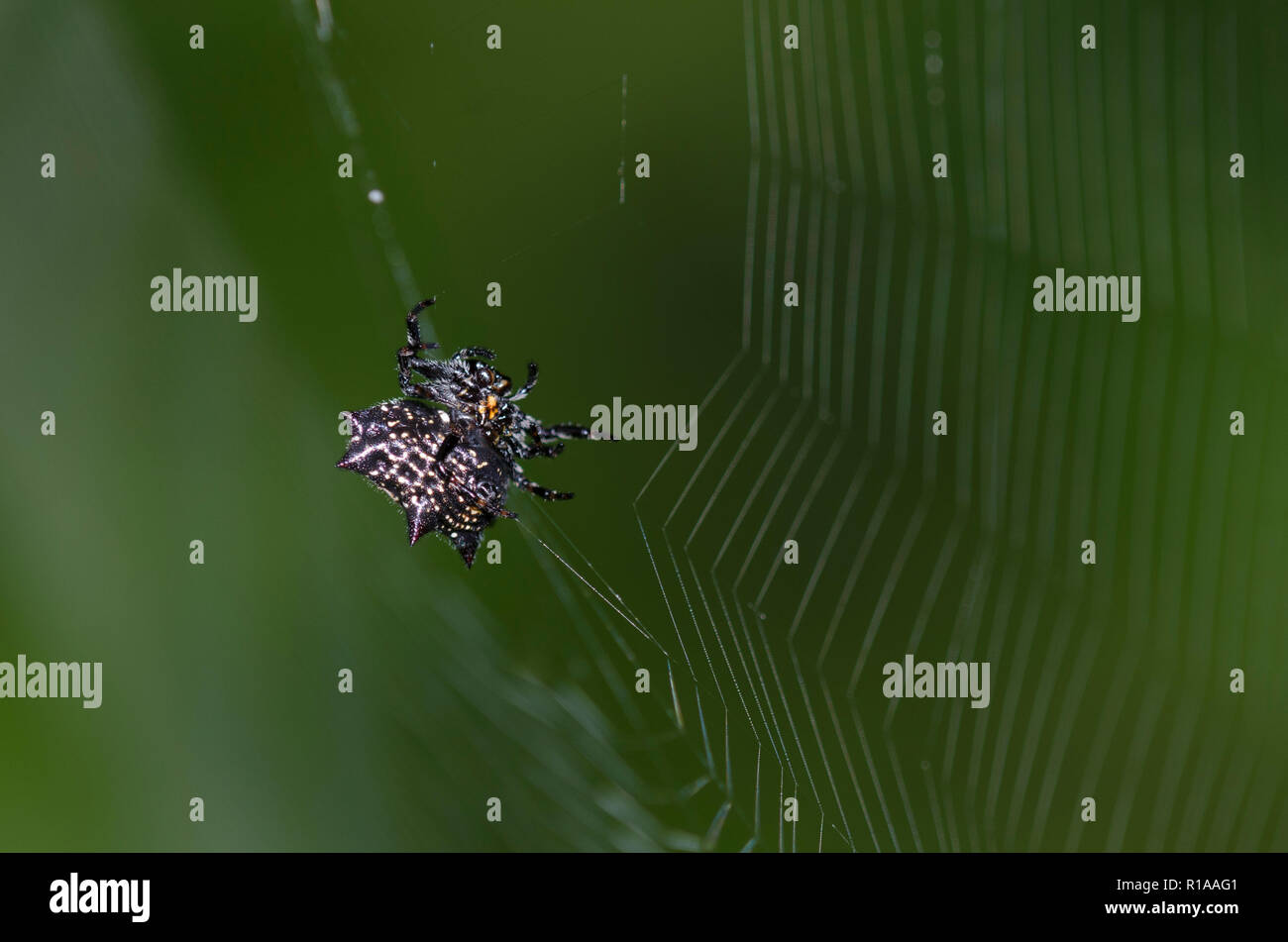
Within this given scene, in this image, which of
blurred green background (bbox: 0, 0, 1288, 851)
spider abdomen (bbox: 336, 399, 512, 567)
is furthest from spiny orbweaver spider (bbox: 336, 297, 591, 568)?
blurred green background (bbox: 0, 0, 1288, 851)

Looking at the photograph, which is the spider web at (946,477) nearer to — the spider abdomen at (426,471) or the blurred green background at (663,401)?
the blurred green background at (663,401)

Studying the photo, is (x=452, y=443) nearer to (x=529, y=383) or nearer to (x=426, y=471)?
(x=426, y=471)

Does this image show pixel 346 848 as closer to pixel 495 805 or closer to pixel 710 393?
pixel 495 805

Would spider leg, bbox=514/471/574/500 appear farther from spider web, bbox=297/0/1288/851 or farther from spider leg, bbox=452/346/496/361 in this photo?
spider leg, bbox=452/346/496/361

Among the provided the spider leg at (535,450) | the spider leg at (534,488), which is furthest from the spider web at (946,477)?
the spider leg at (535,450)

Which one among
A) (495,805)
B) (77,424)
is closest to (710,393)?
(495,805)

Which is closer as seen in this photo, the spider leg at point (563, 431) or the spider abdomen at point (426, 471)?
the spider abdomen at point (426, 471)
